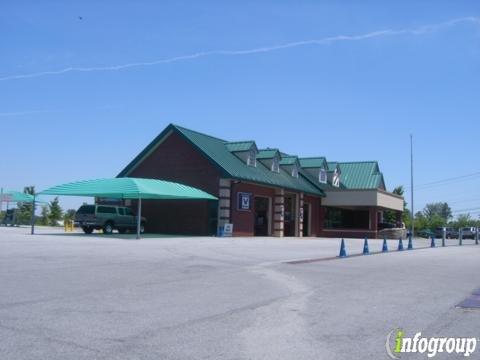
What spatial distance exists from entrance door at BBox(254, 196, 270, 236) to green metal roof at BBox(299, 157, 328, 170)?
38.0 feet

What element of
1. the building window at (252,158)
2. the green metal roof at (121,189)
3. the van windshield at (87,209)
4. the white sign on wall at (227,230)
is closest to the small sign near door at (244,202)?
the white sign on wall at (227,230)

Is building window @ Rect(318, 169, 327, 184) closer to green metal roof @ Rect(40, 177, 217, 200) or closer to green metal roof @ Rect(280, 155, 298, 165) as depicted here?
green metal roof @ Rect(280, 155, 298, 165)

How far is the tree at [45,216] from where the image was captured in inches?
2365

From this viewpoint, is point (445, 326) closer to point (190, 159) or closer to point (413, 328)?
point (413, 328)

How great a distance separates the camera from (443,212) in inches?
6289

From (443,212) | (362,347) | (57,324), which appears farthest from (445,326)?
(443,212)

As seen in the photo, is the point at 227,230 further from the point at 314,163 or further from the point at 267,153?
the point at 314,163

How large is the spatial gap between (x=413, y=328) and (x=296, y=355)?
2.38 m

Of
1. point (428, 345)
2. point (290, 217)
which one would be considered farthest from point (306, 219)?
point (428, 345)

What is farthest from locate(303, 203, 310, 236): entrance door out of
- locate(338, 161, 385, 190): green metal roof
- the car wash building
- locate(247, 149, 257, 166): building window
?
locate(247, 149, 257, 166): building window

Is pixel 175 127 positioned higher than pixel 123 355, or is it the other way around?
pixel 175 127

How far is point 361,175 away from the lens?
5794 cm

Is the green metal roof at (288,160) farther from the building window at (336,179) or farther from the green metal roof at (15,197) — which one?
the green metal roof at (15,197)

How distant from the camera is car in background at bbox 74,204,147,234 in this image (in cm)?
3450
